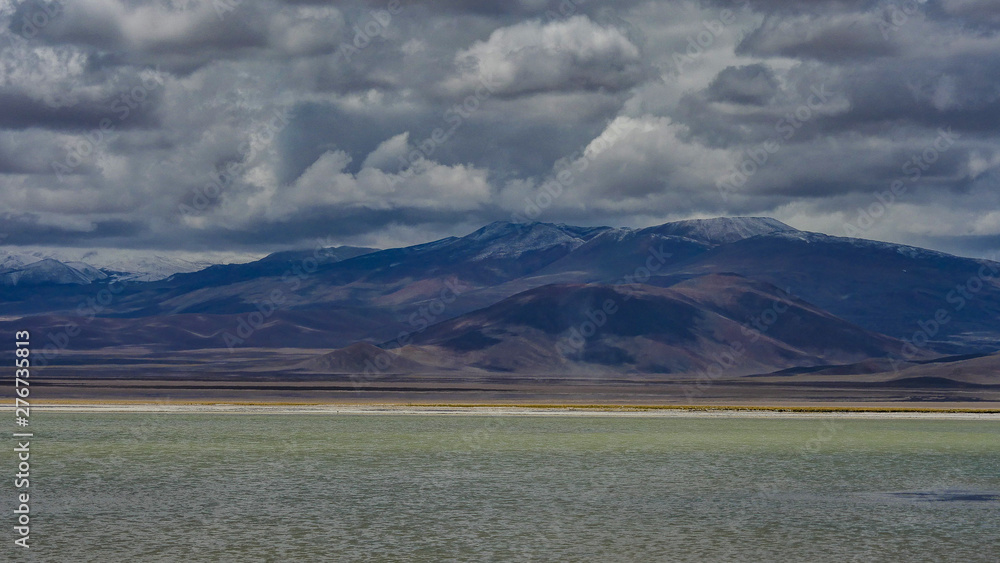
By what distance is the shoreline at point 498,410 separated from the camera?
96438 mm

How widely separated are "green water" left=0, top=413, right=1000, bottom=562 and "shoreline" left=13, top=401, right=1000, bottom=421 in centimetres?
2343

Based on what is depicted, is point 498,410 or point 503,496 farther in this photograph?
point 498,410

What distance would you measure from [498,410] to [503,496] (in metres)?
58.6

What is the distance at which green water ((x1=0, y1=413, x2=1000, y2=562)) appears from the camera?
3142 centimetres

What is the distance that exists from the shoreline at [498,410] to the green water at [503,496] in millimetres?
23432

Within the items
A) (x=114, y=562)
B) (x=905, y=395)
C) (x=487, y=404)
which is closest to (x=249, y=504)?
(x=114, y=562)

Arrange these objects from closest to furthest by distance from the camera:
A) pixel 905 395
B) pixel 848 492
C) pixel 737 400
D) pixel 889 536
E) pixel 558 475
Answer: pixel 889 536
pixel 848 492
pixel 558 475
pixel 737 400
pixel 905 395

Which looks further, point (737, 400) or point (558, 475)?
point (737, 400)

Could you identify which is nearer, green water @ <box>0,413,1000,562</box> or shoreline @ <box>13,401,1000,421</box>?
green water @ <box>0,413,1000,562</box>

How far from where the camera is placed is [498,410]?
100 meters

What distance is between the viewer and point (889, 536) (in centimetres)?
3388

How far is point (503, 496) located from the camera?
41812 millimetres

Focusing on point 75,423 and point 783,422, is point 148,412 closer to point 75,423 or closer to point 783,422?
point 75,423

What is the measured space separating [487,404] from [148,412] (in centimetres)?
3173
